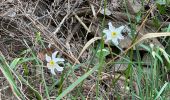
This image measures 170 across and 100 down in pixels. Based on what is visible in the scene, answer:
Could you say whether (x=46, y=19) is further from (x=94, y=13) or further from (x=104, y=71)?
(x=104, y=71)

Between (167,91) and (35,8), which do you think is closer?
(167,91)

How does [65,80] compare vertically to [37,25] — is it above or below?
below

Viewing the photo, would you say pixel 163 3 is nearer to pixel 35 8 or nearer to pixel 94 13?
pixel 94 13

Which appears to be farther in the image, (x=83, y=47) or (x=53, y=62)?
(x=83, y=47)

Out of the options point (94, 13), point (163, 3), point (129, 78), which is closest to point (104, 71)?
point (129, 78)

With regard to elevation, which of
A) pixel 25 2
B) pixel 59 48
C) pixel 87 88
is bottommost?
pixel 87 88

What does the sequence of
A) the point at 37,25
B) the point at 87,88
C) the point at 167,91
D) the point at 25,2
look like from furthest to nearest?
1. the point at 25,2
2. the point at 37,25
3. the point at 87,88
4. the point at 167,91

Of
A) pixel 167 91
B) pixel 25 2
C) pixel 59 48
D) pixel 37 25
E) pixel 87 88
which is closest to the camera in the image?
pixel 167 91
